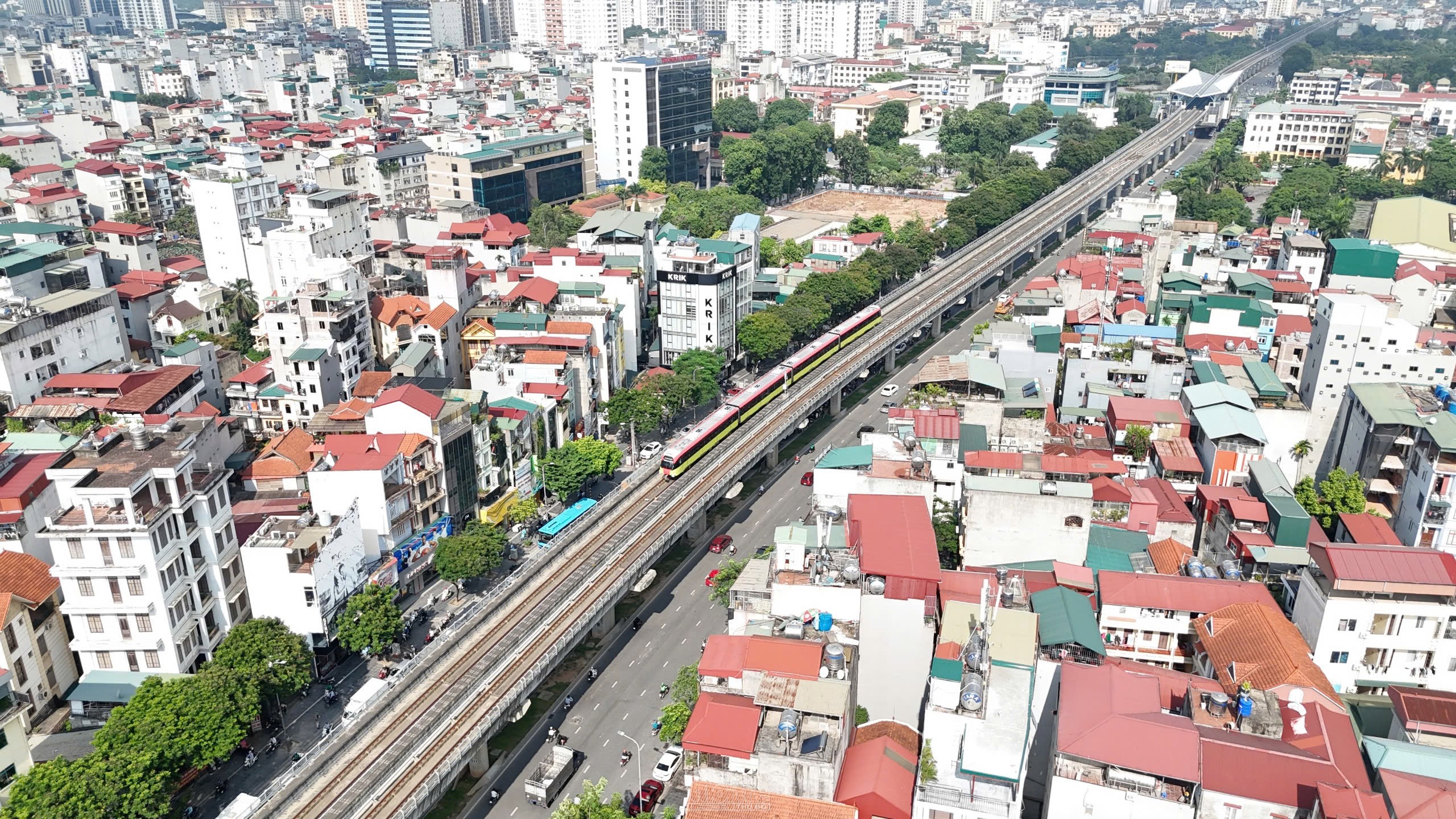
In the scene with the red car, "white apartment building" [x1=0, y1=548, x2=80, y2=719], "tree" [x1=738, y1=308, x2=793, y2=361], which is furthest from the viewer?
"tree" [x1=738, y1=308, x2=793, y2=361]

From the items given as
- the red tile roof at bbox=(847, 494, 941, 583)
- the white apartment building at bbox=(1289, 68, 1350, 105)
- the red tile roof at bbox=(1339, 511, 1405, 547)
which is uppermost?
the white apartment building at bbox=(1289, 68, 1350, 105)

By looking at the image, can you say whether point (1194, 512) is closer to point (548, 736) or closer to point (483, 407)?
point (548, 736)

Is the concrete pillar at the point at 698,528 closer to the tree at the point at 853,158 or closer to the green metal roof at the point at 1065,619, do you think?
the green metal roof at the point at 1065,619

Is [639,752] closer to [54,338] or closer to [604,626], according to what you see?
[604,626]

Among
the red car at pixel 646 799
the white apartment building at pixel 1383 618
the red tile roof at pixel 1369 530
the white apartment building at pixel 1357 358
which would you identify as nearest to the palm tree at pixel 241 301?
the red car at pixel 646 799

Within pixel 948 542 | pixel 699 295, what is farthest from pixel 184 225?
pixel 948 542

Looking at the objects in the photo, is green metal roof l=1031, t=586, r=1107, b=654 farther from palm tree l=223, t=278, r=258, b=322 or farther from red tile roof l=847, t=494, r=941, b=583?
palm tree l=223, t=278, r=258, b=322

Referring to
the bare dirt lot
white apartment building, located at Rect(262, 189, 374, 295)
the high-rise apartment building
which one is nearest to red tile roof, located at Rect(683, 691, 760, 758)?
white apartment building, located at Rect(262, 189, 374, 295)
